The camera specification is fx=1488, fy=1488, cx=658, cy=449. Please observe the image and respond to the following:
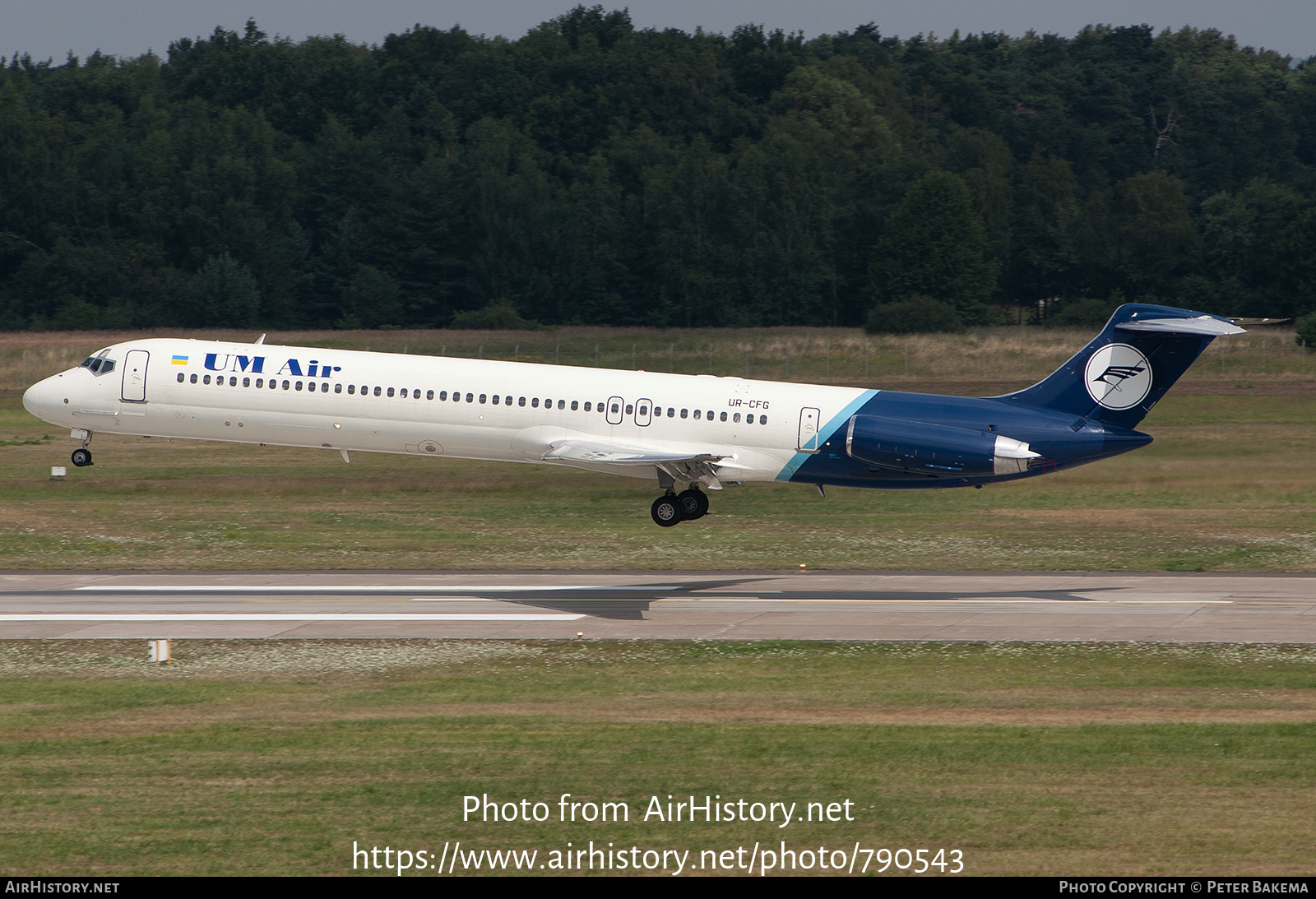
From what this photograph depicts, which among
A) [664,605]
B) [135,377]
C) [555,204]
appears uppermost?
[555,204]

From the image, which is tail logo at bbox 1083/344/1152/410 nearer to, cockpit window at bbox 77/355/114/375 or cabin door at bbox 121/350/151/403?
cabin door at bbox 121/350/151/403

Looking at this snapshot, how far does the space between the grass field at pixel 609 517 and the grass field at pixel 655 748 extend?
13020 millimetres

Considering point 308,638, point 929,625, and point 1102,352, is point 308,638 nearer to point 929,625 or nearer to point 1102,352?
point 929,625

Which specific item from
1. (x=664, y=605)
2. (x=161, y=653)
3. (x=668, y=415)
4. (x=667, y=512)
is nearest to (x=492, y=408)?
(x=668, y=415)

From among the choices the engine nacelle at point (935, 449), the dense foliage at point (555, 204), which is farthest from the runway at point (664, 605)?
the dense foliage at point (555, 204)

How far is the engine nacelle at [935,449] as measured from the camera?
118ft

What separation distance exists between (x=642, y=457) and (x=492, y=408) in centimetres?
408

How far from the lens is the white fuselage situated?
122 ft

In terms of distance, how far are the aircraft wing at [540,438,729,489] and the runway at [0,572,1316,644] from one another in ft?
9.58

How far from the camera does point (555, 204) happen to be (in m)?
126

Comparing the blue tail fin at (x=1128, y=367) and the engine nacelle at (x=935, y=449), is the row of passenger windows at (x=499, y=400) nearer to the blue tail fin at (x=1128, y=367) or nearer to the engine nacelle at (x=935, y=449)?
the engine nacelle at (x=935, y=449)

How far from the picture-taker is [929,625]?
32.2 meters

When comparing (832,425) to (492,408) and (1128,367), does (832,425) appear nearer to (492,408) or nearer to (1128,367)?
(1128,367)
